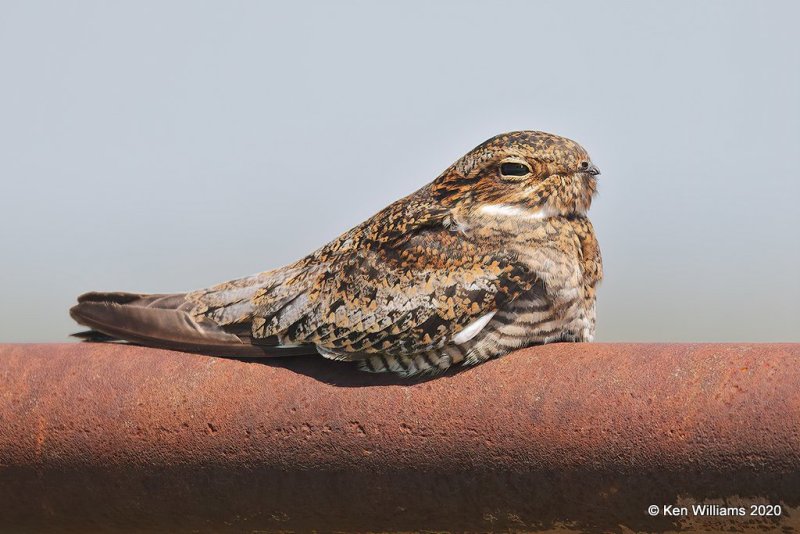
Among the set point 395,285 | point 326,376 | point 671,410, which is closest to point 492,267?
point 395,285

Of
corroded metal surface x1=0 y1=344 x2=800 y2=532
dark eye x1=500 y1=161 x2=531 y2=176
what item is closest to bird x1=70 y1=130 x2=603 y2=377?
dark eye x1=500 y1=161 x2=531 y2=176

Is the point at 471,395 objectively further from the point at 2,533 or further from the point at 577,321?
the point at 2,533

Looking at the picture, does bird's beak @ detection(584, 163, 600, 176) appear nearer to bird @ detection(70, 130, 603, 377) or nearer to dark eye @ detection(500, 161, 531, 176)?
bird @ detection(70, 130, 603, 377)

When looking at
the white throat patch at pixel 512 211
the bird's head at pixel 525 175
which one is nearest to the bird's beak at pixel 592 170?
the bird's head at pixel 525 175

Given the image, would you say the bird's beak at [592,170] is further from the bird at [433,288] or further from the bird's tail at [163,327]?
the bird's tail at [163,327]

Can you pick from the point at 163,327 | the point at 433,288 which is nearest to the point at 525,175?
the point at 433,288
